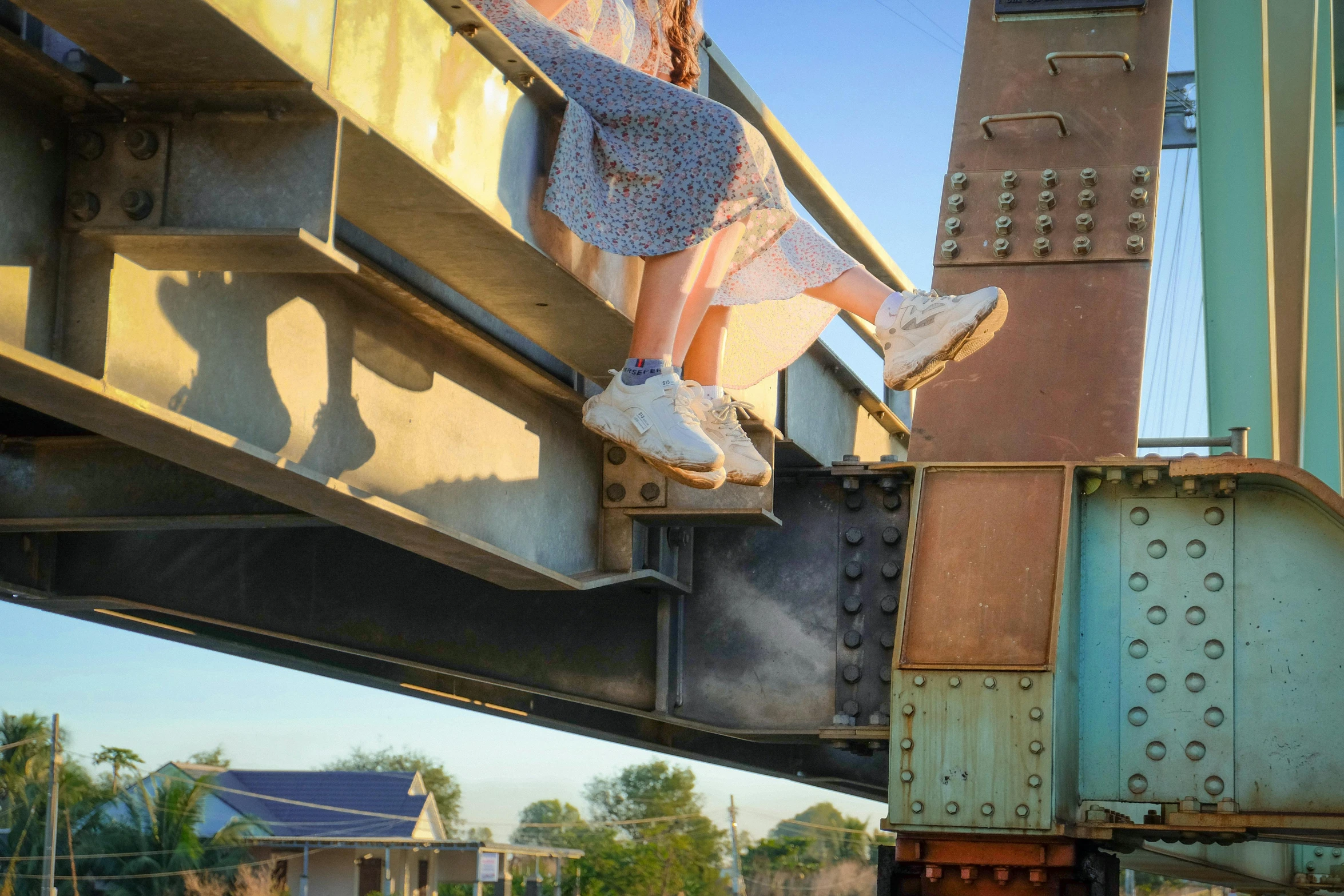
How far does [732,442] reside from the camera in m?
4.49

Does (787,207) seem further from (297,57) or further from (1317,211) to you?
(1317,211)

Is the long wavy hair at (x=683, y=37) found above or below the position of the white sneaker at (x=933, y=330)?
above

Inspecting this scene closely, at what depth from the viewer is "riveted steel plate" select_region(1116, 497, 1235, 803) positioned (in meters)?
4.93

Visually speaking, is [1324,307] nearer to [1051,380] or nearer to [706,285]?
[1051,380]

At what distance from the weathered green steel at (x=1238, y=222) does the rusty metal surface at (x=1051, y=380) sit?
374 cm

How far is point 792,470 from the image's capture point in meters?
6.14

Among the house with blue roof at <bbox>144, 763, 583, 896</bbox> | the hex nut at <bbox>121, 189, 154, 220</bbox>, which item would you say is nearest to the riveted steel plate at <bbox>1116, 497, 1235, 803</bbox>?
the hex nut at <bbox>121, 189, 154, 220</bbox>

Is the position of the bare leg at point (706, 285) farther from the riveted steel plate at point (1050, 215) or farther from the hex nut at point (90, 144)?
the riveted steel plate at point (1050, 215)

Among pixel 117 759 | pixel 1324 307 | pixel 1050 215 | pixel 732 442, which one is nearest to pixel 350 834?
pixel 117 759

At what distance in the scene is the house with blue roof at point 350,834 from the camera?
48.5m

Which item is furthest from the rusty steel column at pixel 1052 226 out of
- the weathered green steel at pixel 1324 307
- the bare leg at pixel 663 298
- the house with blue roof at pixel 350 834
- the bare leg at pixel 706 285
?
the house with blue roof at pixel 350 834

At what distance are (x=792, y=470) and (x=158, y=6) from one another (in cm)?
387

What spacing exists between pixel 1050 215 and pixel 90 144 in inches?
161

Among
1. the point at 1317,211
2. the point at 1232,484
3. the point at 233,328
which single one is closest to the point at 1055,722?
the point at 1232,484
